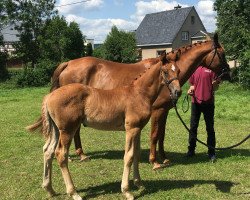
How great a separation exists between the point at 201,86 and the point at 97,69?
2.35 meters

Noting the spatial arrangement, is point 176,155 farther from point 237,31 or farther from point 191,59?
point 237,31

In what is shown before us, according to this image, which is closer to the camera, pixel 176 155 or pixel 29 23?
pixel 176 155

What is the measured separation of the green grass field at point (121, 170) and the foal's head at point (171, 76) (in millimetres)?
1660

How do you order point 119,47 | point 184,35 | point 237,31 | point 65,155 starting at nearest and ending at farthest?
point 65,155 → point 237,31 → point 119,47 → point 184,35

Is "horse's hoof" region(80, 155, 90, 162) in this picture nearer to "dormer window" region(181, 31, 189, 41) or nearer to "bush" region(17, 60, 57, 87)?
"bush" region(17, 60, 57, 87)

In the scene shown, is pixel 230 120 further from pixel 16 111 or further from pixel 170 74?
pixel 16 111

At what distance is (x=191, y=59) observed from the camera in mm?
6988

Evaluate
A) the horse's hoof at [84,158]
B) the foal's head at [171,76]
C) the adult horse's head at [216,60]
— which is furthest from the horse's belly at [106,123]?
the adult horse's head at [216,60]

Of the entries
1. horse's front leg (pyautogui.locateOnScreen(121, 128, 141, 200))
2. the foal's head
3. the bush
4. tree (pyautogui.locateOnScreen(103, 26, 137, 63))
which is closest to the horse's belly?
horse's front leg (pyautogui.locateOnScreen(121, 128, 141, 200))

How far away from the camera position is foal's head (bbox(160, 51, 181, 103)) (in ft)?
17.5

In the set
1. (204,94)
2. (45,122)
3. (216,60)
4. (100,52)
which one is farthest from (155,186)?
(100,52)

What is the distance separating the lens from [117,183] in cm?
618

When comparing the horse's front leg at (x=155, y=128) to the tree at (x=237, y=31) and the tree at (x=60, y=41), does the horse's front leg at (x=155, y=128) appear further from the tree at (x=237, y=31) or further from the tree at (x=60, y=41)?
the tree at (x=60, y=41)

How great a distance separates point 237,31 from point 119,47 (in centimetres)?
1712
